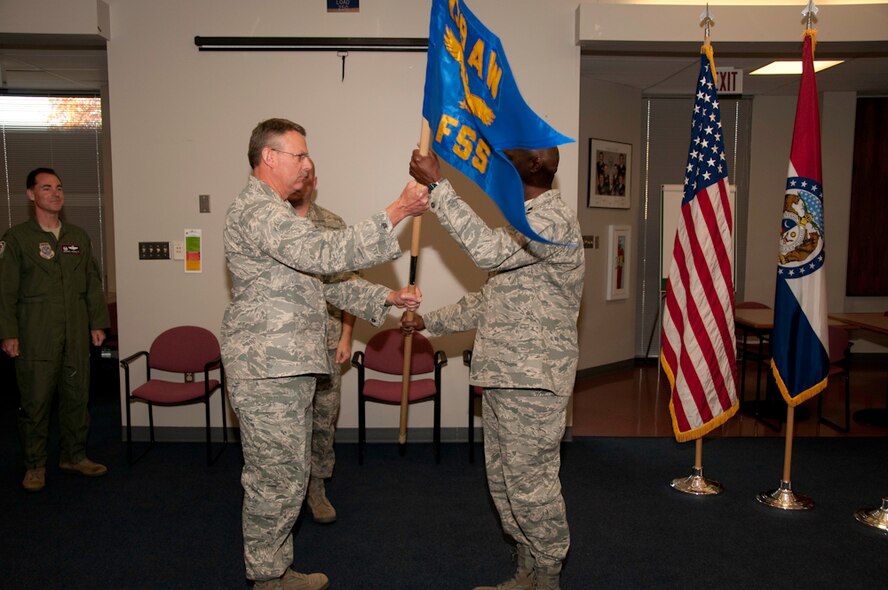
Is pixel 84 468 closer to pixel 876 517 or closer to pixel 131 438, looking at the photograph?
pixel 131 438

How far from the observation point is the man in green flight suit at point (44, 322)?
3.95 metres

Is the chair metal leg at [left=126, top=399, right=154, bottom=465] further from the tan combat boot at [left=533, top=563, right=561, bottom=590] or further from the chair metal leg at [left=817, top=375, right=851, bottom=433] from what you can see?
the chair metal leg at [left=817, top=375, right=851, bottom=433]

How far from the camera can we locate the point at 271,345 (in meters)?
2.42

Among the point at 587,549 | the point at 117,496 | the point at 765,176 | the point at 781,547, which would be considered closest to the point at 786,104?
the point at 765,176

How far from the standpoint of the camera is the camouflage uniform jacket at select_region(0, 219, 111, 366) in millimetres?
3924

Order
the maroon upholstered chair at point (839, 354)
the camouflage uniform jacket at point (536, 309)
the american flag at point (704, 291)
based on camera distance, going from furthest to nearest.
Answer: the maroon upholstered chair at point (839, 354) < the american flag at point (704, 291) < the camouflage uniform jacket at point (536, 309)

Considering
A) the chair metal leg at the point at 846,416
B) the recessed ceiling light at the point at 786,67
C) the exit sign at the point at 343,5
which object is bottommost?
the chair metal leg at the point at 846,416

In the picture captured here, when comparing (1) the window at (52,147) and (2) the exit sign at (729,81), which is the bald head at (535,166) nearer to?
(2) the exit sign at (729,81)

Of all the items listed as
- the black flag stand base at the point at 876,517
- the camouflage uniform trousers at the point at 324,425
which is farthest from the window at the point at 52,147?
the black flag stand base at the point at 876,517

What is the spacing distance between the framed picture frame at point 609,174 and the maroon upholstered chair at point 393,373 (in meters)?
3.18

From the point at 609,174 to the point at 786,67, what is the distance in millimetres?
1943

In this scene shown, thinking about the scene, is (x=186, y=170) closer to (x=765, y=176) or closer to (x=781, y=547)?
(x=781, y=547)

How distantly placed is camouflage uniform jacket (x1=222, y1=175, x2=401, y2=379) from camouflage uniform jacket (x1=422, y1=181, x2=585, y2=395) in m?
0.51

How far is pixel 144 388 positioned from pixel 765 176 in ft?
22.8
